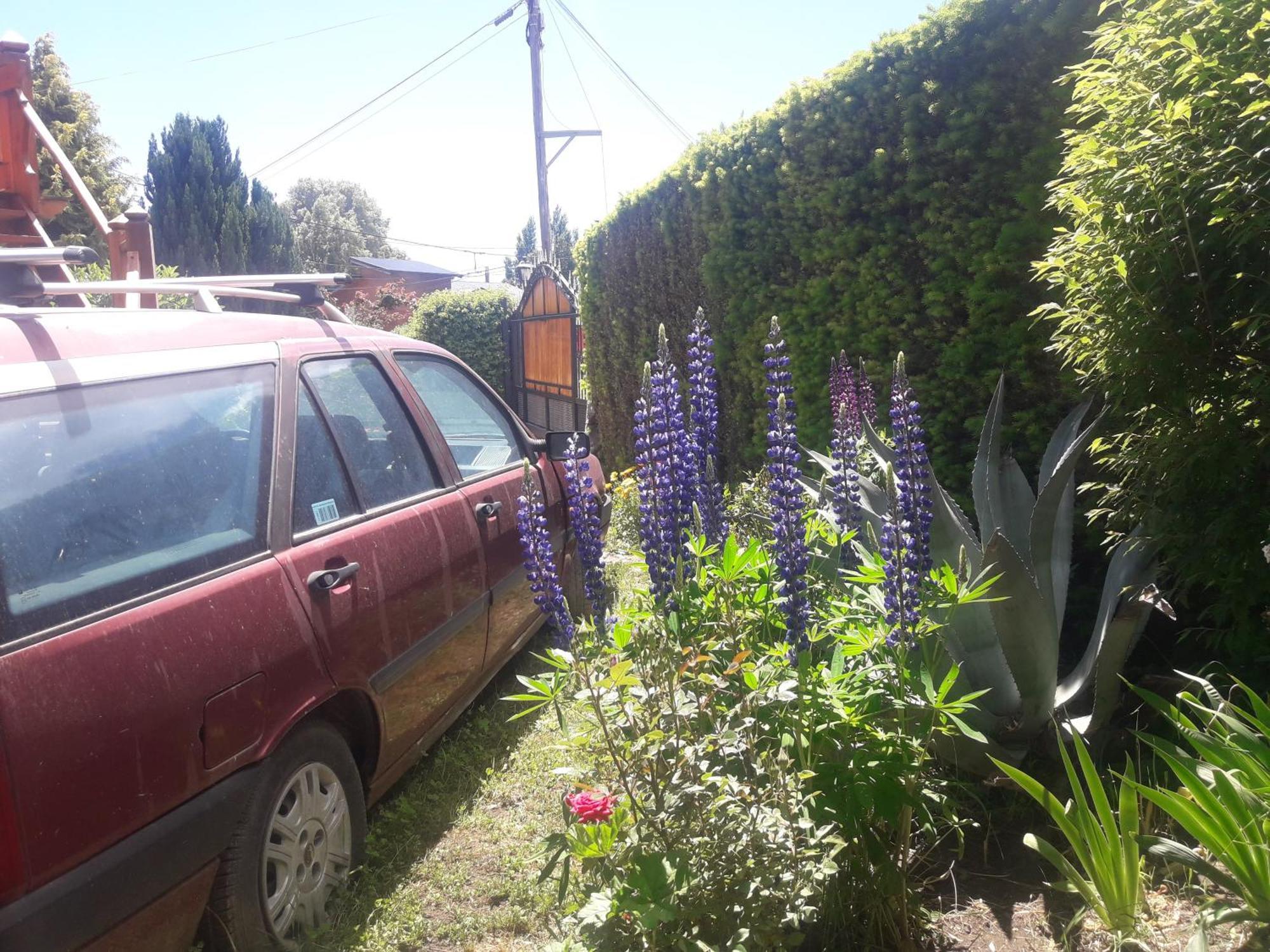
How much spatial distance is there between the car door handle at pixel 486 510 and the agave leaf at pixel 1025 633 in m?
2.03

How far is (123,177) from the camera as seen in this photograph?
96.3 feet

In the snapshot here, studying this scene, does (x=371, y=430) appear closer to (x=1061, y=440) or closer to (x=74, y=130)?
(x=1061, y=440)

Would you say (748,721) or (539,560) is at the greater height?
(539,560)

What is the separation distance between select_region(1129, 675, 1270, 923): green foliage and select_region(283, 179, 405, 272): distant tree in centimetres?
5068

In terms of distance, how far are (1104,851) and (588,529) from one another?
1563 millimetres

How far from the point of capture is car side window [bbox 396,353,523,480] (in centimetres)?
407

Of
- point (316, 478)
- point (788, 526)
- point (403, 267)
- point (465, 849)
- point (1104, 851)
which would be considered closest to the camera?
point (1104, 851)

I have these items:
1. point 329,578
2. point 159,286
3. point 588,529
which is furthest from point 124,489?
point 588,529

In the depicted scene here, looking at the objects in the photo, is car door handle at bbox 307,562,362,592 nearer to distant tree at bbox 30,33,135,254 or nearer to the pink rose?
the pink rose

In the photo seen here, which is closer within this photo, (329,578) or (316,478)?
(329,578)

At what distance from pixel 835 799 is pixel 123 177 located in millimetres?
33819

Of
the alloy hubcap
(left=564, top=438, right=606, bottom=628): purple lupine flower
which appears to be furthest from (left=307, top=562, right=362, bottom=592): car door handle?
(left=564, top=438, right=606, bottom=628): purple lupine flower

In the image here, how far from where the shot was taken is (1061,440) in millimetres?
3504

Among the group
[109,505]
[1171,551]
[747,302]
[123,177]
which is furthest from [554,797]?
[123,177]
